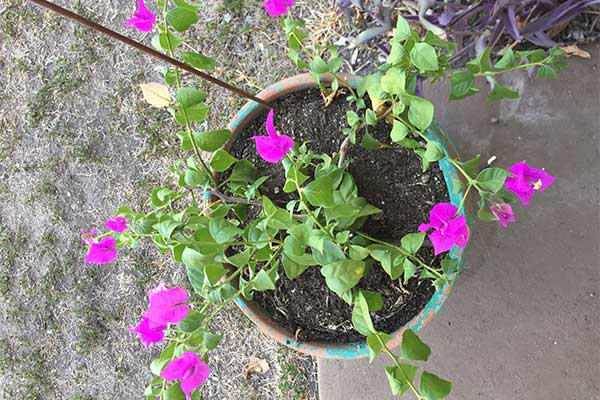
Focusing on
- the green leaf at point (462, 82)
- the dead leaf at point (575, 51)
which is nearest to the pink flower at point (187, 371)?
the green leaf at point (462, 82)

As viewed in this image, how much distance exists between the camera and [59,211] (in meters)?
1.69

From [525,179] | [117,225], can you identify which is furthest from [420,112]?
[117,225]

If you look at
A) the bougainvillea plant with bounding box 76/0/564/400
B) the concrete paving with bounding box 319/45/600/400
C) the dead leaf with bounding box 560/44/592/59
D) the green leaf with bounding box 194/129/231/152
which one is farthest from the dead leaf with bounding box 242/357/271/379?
the dead leaf with bounding box 560/44/592/59

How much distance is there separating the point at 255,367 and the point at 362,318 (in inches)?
30.7

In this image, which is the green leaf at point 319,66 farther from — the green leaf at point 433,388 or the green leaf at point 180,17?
the green leaf at point 433,388

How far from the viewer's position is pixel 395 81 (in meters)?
0.77

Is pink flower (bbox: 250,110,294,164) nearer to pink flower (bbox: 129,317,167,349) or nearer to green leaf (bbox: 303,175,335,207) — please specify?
green leaf (bbox: 303,175,335,207)

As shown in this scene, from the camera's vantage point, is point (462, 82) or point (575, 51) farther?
point (575, 51)

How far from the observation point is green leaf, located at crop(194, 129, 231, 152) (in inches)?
33.7

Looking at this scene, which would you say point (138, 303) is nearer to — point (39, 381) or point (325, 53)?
point (39, 381)

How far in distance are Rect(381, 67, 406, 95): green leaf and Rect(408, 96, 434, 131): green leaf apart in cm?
2

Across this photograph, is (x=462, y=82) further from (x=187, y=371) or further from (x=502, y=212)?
(x=187, y=371)

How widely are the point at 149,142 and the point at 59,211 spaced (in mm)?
354

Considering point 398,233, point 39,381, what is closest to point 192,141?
point 398,233
